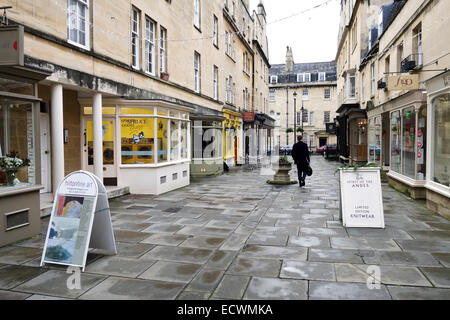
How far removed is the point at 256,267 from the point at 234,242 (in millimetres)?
1309

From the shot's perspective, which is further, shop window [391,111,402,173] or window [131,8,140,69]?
shop window [391,111,402,173]

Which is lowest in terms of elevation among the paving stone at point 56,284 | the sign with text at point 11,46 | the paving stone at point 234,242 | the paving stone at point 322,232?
the paving stone at point 322,232

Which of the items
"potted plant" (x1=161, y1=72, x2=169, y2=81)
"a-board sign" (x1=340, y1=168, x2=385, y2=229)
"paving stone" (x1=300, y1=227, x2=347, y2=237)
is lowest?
"paving stone" (x1=300, y1=227, x2=347, y2=237)

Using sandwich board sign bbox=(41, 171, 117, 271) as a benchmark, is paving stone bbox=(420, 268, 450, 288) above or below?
below

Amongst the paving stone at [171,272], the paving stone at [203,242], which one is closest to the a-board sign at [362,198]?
the paving stone at [203,242]

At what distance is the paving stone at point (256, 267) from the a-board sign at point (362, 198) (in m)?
2.75

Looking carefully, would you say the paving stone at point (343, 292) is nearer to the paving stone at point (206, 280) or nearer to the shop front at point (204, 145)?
the paving stone at point (206, 280)

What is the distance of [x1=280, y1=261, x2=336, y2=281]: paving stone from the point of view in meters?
4.66

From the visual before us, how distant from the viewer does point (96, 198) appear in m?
5.06

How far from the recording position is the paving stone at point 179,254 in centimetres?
544

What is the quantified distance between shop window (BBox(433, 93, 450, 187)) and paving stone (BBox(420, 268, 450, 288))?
13.1 ft

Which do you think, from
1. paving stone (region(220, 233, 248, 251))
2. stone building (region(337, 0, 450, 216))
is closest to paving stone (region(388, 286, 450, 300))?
paving stone (region(220, 233, 248, 251))

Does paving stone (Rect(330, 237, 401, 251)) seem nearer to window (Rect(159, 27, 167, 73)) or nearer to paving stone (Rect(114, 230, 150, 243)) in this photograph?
paving stone (Rect(114, 230, 150, 243))
